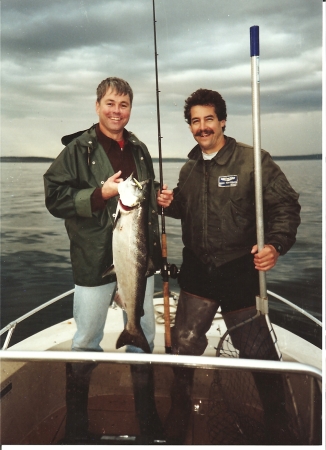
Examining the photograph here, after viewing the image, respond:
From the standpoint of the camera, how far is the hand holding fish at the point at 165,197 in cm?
317

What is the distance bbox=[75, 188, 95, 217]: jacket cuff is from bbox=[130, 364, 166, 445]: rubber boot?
1274 millimetres

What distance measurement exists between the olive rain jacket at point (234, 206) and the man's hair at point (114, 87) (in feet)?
2.88

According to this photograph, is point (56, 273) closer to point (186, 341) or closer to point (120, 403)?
point (120, 403)

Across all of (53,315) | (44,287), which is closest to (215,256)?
(53,315)

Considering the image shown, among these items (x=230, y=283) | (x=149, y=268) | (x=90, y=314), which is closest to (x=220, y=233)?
(x=230, y=283)

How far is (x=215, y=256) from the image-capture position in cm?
317

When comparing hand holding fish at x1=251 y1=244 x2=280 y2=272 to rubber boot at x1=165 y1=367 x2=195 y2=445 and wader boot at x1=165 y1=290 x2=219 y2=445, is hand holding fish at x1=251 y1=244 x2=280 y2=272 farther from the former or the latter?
rubber boot at x1=165 y1=367 x2=195 y2=445

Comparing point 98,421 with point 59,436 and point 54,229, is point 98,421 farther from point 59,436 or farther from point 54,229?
point 54,229

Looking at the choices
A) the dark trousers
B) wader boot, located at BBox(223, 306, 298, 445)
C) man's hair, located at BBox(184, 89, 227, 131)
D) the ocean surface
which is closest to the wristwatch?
the dark trousers

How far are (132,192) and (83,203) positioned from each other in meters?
0.41

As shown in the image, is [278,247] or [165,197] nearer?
[278,247]

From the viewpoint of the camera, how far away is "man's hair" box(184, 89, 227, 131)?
10.6 ft

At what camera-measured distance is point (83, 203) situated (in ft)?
9.46

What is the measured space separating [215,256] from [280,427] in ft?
4.69
